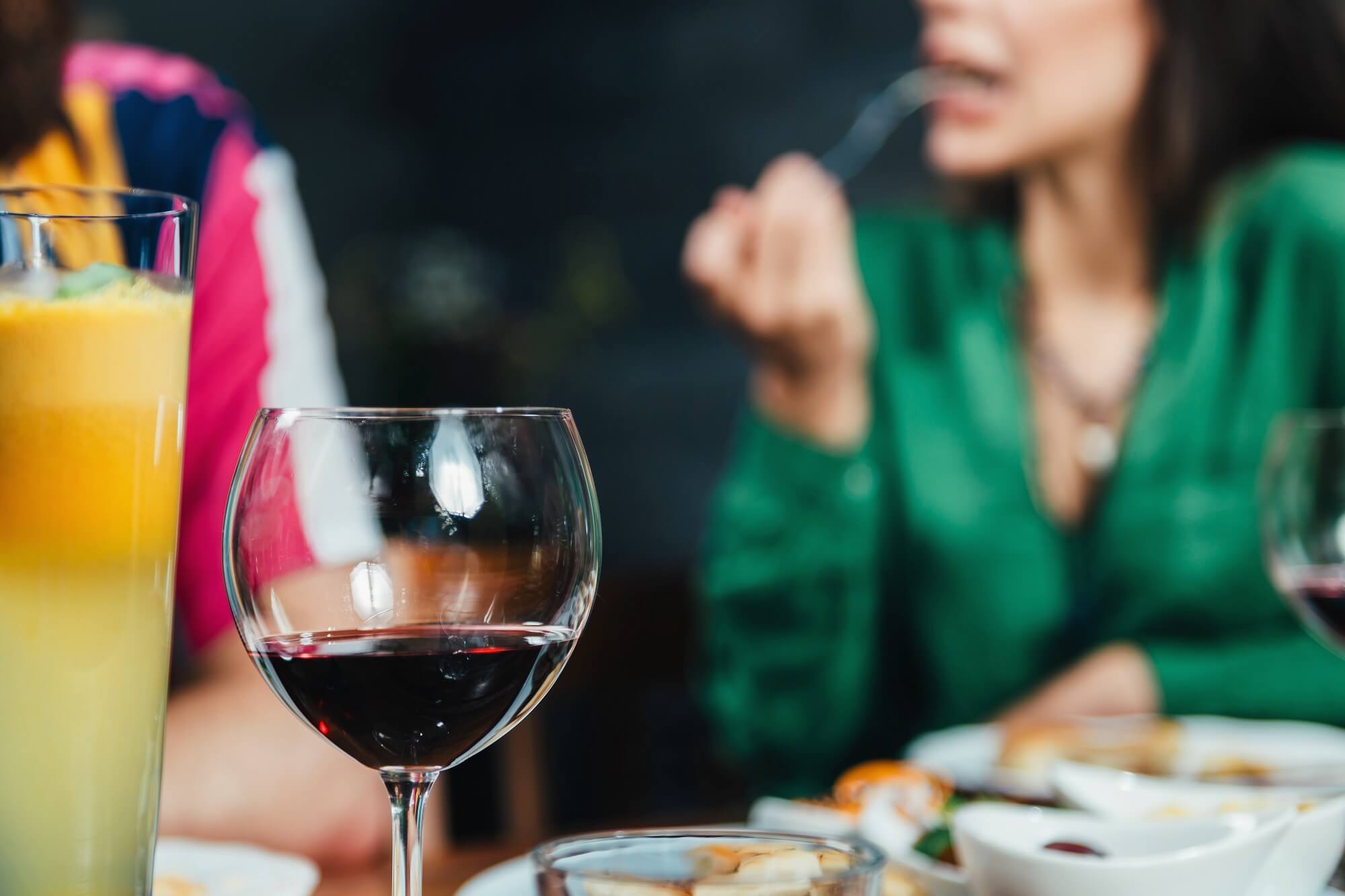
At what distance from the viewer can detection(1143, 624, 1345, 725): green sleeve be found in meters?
1.33

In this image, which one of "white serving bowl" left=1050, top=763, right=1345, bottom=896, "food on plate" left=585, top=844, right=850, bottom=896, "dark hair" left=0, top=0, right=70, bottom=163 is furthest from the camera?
"dark hair" left=0, top=0, right=70, bottom=163

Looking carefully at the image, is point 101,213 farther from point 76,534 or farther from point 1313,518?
point 1313,518

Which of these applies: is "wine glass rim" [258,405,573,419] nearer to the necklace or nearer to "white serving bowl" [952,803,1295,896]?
"white serving bowl" [952,803,1295,896]

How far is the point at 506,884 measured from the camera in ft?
1.61

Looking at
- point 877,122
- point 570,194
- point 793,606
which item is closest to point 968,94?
point 877,122

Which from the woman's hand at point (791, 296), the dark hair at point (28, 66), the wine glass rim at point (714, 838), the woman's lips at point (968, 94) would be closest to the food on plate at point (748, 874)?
the wine glass rim at point (714, 838)

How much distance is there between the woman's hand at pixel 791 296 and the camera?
1.49 m

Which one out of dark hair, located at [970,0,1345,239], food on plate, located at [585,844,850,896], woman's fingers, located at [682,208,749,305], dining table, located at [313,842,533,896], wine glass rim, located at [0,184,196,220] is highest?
dark hair, located at [970,0,1345,239]

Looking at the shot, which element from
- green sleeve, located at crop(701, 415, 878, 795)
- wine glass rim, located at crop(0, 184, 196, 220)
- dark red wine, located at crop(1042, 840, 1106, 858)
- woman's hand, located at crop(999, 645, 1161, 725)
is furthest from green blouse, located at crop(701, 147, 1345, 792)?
wine glass rim, located at crop(0, 184, 196, 220)

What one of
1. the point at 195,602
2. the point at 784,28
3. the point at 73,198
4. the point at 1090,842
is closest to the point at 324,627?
the point at 73,198

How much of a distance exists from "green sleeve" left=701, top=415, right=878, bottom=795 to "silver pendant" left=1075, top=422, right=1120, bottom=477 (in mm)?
289

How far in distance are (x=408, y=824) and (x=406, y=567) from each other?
70mm

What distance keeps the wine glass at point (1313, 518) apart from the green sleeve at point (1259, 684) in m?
0.63

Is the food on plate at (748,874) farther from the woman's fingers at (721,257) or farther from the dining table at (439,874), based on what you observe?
the woman's fingers at (721,257)
